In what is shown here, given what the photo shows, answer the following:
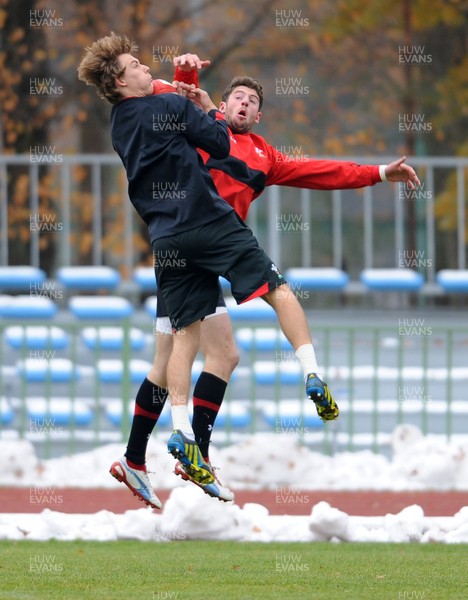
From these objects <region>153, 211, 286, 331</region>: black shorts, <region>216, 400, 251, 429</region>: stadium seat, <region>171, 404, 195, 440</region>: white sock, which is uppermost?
<region>153, 211, 286, 331</region>: black shorts

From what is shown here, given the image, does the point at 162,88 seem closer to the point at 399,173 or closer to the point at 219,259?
the point at 219,259

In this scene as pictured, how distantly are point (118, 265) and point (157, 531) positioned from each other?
223 inches

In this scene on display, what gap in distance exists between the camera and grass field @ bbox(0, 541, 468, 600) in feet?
22.6

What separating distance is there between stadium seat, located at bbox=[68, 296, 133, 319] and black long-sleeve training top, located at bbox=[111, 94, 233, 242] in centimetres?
673

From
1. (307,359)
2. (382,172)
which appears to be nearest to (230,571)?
(307,359)

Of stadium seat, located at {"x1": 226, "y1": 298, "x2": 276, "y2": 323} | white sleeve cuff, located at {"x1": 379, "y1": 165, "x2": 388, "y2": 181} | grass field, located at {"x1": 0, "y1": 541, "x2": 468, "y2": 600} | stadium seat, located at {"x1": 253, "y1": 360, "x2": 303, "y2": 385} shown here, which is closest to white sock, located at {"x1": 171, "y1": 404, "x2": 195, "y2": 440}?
grass field, located at {"x1": 0, "y1": 541, "x2": 468, "y2": 600}

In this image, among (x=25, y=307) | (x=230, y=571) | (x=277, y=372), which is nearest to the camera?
(x=230, y=571)

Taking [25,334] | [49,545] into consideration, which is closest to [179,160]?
[49,545]

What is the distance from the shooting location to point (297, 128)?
15008 mm

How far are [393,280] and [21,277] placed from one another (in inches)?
137

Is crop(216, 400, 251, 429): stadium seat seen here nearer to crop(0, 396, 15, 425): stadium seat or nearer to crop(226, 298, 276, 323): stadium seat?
crop(226, 298, 276, 323): stadium seat

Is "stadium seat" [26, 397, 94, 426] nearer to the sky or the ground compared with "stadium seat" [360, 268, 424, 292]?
nearer to the ground

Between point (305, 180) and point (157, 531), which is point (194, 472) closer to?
point (305, 180)

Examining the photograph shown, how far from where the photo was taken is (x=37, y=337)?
12.2m
